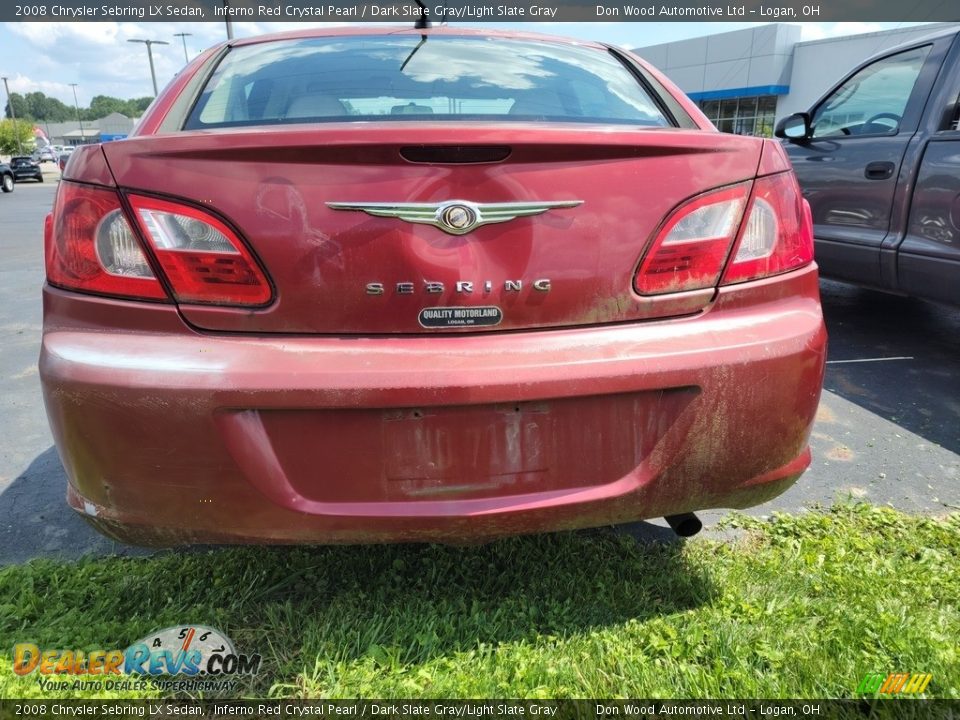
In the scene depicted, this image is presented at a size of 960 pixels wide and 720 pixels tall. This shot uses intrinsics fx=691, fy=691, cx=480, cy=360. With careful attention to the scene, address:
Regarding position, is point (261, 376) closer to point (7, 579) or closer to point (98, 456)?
point (98, 456)

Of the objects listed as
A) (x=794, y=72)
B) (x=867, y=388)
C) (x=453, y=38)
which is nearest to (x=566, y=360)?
(x=453, y=38)

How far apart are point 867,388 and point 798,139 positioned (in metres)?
1.88

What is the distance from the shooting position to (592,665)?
167 cm

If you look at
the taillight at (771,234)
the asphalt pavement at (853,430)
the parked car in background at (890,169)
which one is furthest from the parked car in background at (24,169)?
the taillight at (771,234)

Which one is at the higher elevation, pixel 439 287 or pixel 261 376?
pixel 439 287

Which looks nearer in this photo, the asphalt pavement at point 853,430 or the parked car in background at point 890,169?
the asphalt pavement at point 853,430

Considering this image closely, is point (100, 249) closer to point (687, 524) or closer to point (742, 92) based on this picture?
point (687, 524)

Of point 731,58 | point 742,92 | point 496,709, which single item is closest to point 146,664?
point 496,709

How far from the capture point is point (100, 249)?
150 centimetres

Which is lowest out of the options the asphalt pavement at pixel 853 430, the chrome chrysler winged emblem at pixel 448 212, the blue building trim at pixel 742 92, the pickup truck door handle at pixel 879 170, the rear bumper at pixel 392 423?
the asphalt pavement at pixel 853 430

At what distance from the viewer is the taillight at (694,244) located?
1554 mm

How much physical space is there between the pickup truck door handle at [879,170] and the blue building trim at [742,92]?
2758cm

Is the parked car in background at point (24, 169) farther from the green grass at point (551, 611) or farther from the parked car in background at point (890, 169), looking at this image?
the green grass at point (551, 611)

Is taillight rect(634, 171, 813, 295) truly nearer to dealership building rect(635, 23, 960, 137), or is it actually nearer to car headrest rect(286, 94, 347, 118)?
car headrest rect(286, 94, 347, 118)
